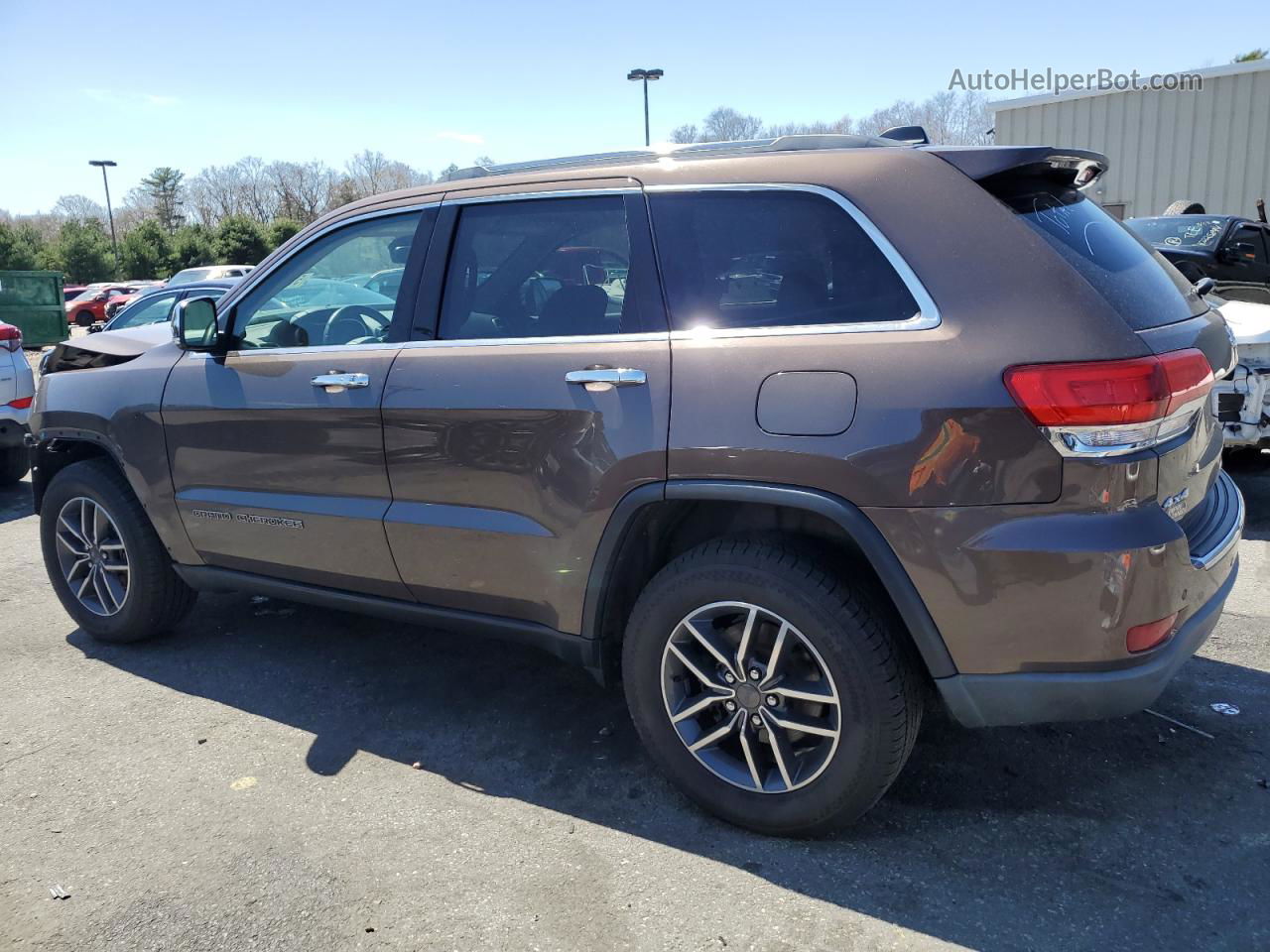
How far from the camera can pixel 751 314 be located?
278 centimetres

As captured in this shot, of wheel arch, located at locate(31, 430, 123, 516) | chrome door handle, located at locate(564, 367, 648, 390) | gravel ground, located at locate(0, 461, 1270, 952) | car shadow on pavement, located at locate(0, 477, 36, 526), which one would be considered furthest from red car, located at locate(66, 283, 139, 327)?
chrome door handle, located at locate(564, 367, 648, 390)

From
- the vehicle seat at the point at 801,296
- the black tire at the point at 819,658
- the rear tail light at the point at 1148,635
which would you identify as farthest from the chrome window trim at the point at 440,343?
the rear tail light at the point at 1148,635

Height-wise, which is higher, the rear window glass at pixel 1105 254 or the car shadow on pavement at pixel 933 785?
the rear window glass at pixel 1105 254

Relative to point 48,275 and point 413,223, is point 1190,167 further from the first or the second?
point 48,275

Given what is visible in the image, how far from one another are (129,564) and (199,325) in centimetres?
117

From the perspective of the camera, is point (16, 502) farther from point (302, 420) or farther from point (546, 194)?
point (546, 194)

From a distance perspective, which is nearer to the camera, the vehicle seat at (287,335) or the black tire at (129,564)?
the vehicle seat at (287,335)

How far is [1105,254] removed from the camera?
8.92ft

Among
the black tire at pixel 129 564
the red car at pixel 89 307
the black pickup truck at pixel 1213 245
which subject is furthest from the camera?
the red car at pixel 89 307

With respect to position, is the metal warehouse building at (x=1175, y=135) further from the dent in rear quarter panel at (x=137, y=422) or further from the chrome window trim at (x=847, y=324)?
the dent in rear quarter panel at (x=137, y=422)

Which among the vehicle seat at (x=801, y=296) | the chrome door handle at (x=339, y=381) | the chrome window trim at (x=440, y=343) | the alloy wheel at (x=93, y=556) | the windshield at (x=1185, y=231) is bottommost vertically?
the alloy wheel at (x=93, y=556)

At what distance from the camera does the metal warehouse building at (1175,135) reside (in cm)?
1517

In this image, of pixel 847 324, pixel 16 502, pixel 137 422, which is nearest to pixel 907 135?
pixel 847 324

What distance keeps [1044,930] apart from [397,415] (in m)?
2.37
